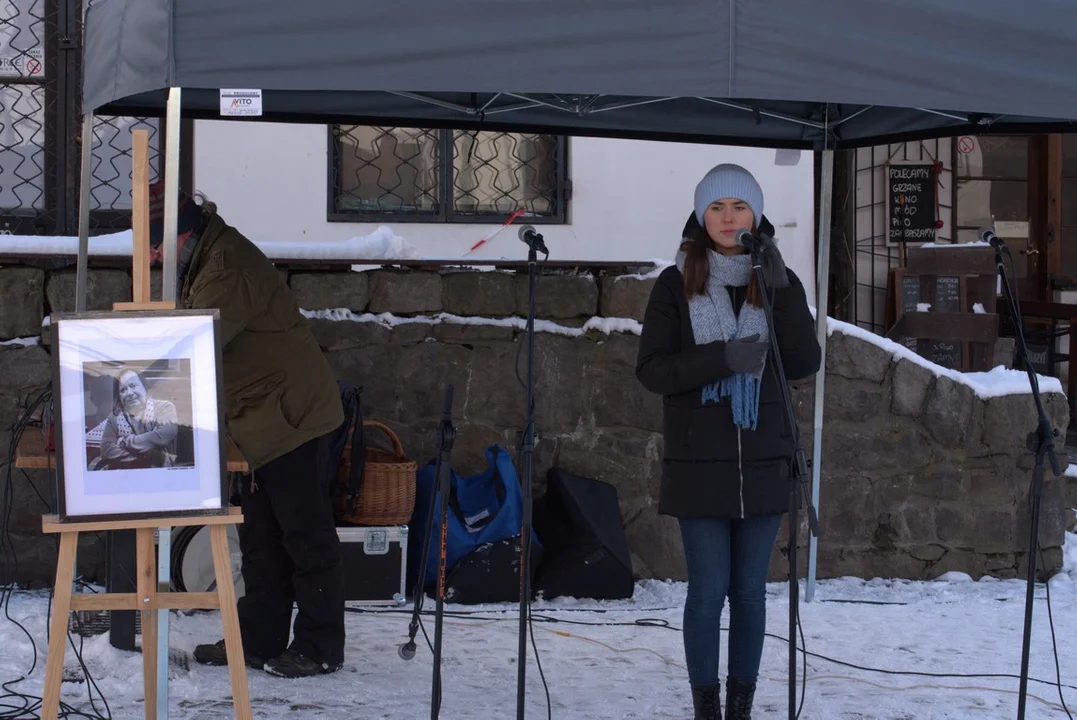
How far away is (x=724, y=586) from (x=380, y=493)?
2139 mm

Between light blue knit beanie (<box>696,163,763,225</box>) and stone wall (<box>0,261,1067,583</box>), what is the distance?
6.87 ft

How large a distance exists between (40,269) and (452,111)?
81.6 inches

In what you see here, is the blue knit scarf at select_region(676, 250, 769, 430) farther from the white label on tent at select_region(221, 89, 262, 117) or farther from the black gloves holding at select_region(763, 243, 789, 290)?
the white label on tent at select_region(221, 89, 262, 117)

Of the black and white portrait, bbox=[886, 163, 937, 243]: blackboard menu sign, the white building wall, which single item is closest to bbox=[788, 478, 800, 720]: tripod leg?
the black and white portrait

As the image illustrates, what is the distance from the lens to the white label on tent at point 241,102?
314 cm

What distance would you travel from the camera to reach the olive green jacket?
3916 mm

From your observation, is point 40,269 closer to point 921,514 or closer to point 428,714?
point 428,714

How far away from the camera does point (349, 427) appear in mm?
5273

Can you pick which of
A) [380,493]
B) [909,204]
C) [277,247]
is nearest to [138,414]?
[380,493]

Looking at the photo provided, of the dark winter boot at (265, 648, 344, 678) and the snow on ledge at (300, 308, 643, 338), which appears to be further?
the snow on ledge at (300, 308, 643, 338)

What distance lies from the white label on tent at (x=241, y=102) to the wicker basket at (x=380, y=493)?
2406 millimetres

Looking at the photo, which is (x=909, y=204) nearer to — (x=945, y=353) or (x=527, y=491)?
(x=945, y=353)

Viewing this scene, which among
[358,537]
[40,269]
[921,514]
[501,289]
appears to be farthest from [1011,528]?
[40,269]

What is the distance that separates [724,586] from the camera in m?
3.60
